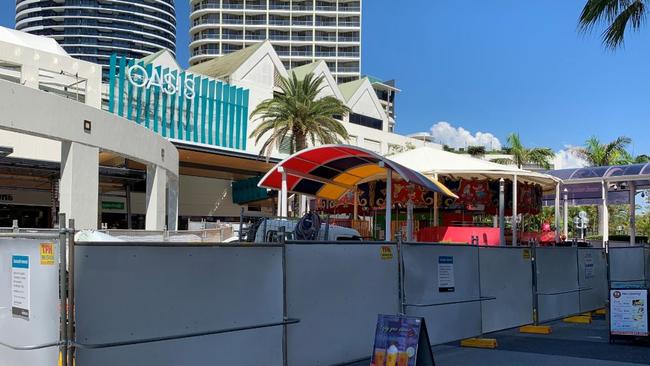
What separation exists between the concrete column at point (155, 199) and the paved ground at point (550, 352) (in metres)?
18.4

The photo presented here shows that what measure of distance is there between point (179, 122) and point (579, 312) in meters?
37.9

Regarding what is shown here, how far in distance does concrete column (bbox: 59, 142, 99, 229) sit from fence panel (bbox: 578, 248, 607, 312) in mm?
14854

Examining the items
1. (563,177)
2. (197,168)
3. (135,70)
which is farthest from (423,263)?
(197,168)

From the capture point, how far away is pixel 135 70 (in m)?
45.4

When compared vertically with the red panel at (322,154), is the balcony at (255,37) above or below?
above

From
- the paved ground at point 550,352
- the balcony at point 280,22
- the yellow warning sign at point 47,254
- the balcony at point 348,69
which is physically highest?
the balcony at point 280,22

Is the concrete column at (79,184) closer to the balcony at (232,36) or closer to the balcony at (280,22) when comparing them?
the balcony at (232,36)

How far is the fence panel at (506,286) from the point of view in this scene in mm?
11820

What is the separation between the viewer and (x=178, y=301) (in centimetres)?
658

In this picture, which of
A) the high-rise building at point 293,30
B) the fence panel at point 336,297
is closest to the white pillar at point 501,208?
the fence panel at point 336,297

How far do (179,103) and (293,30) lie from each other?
72.1 m

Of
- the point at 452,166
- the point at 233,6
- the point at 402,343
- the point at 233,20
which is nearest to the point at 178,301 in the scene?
the point at 402,343

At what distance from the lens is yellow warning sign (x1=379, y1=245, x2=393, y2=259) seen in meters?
9.47

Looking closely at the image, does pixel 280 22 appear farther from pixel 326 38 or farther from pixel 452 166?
pixel 452 166
